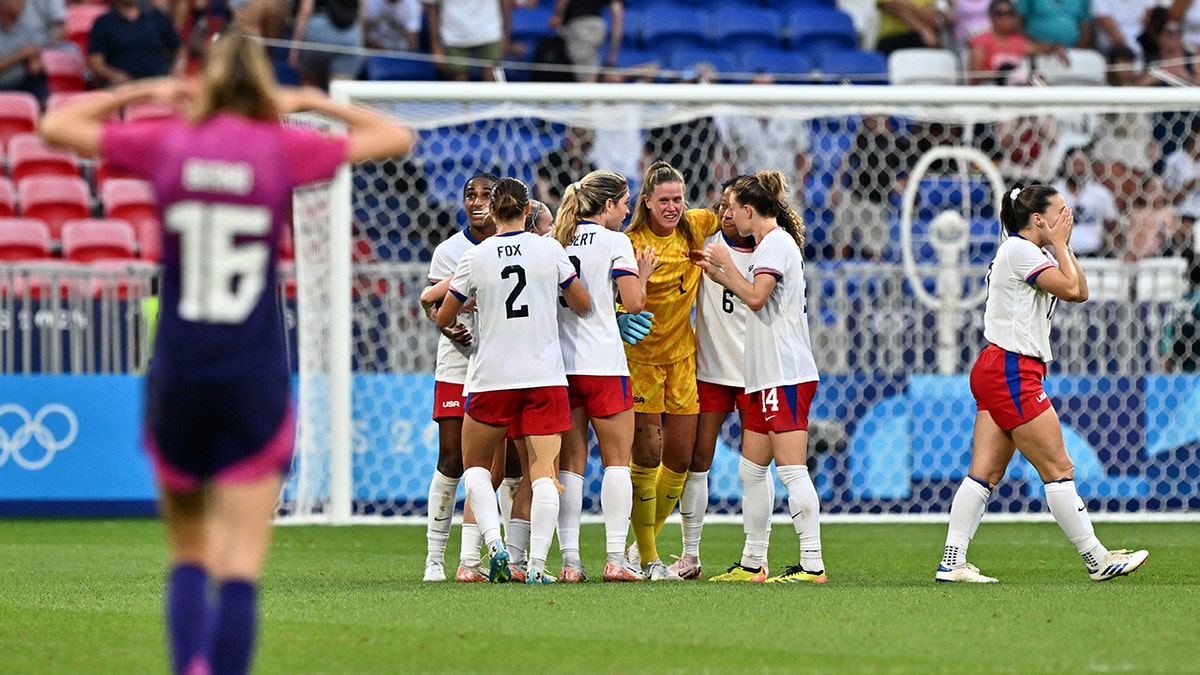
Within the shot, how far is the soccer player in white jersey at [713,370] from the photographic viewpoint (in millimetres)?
9125

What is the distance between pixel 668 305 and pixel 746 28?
10.9 meters

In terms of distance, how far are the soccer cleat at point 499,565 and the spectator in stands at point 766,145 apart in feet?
24.3

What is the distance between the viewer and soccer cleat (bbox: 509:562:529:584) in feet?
28.5

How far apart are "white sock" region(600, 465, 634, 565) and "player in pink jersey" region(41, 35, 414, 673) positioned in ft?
14.1

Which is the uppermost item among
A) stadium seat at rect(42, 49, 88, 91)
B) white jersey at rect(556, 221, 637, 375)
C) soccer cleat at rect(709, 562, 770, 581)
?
stadium seat at rect(42, 49, 88, 91)

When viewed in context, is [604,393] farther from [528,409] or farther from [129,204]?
[129,204]

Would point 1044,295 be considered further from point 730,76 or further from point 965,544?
point 730,76

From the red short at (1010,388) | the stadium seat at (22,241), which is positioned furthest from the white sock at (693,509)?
the stadium seat at (22,241)

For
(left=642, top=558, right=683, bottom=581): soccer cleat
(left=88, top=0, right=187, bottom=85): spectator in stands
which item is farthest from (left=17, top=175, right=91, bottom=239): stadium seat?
(left=642, top=558, right=683, bottom=581): soccer cleat

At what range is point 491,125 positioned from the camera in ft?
51.2

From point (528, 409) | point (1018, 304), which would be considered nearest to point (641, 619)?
point (528, 409)

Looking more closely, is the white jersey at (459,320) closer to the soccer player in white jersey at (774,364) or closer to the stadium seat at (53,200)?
the soccer player in white jersey at (774,364)

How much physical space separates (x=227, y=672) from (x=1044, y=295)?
5393 millimetres

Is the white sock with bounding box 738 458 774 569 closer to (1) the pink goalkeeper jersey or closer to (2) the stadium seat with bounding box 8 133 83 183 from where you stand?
(1) the pink goalkeeper jersey
